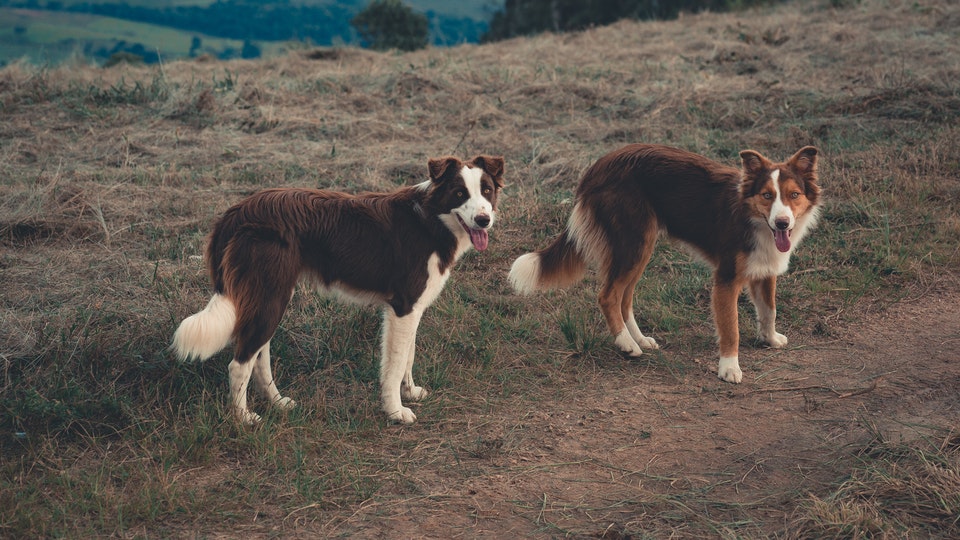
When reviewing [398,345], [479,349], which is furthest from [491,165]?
[479,349]

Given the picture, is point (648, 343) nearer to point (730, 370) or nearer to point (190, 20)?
point (730, 370)

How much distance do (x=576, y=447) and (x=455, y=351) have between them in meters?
1.37

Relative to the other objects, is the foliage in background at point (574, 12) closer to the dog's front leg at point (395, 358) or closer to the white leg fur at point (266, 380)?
the dog's front leg at point (395, 358)

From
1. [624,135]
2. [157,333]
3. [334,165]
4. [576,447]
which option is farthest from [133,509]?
[624,135]

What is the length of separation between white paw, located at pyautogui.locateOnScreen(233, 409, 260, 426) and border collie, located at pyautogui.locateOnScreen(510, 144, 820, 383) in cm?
211

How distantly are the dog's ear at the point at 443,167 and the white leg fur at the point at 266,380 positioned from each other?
1.42 m

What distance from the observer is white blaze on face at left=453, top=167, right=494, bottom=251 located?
4621mm

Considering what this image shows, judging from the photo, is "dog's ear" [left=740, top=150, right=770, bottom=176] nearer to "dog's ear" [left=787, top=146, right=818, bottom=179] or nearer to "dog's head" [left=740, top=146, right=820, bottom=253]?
"dog's head" [left=740, top=146, right=820, bottom=253]

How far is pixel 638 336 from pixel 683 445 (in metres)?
1.46

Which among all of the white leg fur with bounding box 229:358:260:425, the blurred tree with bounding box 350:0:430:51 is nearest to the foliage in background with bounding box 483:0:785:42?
the blurred tree with bounding box 350:0:430:51

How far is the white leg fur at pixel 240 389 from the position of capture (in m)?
4.50

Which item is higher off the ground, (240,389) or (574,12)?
(574,12)

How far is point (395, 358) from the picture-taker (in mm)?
4781

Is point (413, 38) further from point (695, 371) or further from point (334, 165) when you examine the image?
point (695, 371)
